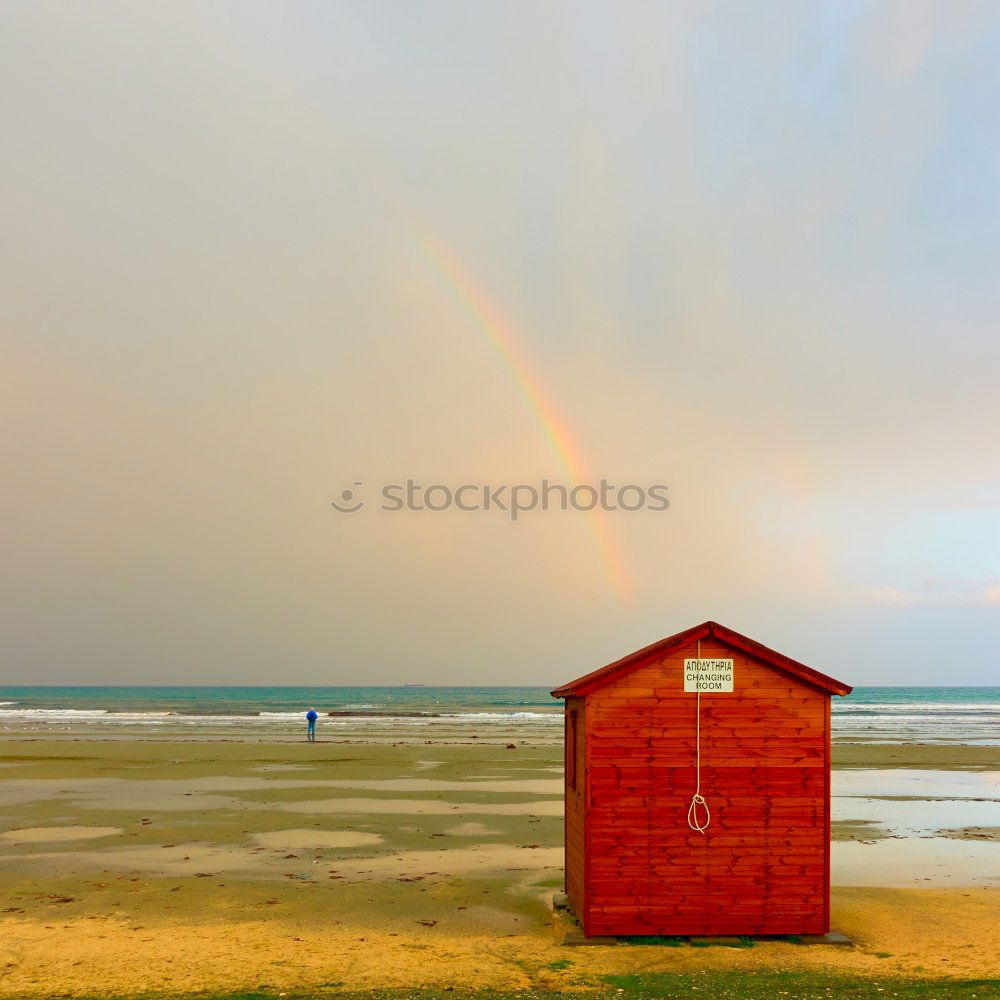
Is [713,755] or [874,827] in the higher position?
[713,755]

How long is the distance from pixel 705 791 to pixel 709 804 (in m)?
0.17

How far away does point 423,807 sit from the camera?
25.4 metres

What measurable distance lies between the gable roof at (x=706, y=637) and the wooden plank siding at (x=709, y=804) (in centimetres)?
11

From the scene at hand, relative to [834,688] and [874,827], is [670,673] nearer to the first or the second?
[834,688]

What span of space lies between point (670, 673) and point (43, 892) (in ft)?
35.5

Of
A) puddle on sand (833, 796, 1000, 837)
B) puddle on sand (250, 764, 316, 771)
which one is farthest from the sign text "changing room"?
puddle on sand (250, 764, 316, 771)

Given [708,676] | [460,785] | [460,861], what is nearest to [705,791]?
[708,676]

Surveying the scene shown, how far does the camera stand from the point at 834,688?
1252 cm

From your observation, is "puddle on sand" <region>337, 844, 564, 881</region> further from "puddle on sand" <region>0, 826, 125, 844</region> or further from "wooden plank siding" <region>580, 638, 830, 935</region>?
"puddle on sand" <region>0, 826, 125, 844</region>

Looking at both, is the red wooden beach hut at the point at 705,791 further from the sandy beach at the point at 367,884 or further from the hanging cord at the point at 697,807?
the sandy beach at the point at 367,884

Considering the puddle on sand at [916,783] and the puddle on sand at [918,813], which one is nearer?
the puddle on sand at [918,813]

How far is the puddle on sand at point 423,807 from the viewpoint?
24359 millimetres

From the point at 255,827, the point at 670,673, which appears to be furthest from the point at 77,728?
the point at 670,673

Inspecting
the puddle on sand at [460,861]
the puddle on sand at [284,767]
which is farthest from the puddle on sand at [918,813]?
the puddle on sand at [284,767]
